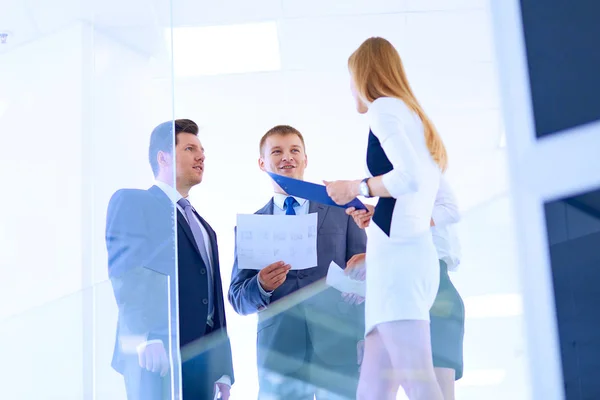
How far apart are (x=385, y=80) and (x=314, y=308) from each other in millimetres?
663

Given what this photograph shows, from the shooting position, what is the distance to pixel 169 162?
1.70 meters

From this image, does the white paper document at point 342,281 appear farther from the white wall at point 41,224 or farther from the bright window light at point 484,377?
the white wall at point 41,224

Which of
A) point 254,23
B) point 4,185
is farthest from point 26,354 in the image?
point 254,23

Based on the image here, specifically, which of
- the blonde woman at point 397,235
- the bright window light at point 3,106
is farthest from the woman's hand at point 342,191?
the bright window light at point 3,106

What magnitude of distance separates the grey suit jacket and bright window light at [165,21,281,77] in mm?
1076

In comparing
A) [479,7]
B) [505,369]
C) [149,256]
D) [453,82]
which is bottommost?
[505,369]

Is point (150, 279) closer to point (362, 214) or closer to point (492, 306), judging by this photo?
point (362, 214)

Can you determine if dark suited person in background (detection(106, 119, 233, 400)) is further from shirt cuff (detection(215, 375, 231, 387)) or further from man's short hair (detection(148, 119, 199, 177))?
shirt cuff (detection(215, 375, 231, 387))

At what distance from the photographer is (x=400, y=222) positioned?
1854 millimetres

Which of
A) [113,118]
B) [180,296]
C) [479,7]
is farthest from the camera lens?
[479,7]

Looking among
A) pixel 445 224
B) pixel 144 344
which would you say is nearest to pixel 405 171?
pixel 445 224

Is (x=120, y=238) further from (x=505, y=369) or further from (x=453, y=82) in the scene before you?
(x=453, y=82)

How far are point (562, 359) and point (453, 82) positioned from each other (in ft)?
7.87

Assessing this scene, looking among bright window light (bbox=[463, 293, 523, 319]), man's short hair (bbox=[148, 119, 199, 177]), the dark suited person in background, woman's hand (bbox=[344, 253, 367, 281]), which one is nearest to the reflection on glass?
the dark suited person in background
